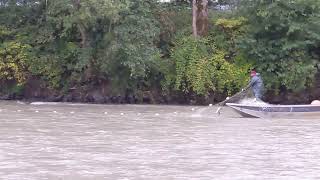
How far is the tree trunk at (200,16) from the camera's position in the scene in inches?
1436

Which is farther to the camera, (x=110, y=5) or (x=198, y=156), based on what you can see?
(x=110, y=5)

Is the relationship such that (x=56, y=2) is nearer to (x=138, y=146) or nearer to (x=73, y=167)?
(x=138, y=146)

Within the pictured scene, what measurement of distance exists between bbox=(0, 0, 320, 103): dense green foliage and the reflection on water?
506cm

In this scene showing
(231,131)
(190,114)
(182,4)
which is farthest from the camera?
(182,4)

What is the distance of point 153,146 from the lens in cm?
1895

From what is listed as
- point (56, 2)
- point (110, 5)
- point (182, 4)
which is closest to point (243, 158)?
point (110, 5)

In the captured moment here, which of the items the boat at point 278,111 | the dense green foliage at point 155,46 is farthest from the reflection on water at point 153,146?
the dense green foliage at point 155,46

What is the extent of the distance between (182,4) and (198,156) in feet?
72.8

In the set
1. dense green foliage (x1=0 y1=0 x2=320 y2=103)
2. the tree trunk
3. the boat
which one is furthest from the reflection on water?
the tree trunk

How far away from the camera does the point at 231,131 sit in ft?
75.0

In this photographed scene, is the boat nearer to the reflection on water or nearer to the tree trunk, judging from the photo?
the reflection on water

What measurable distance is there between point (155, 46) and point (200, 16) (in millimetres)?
3434

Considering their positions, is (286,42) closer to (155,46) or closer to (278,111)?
(155,46)

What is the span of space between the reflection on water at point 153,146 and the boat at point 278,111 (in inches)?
12.6
